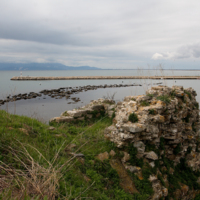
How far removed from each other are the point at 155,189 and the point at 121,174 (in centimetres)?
120

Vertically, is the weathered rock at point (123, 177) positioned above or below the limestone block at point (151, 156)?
below

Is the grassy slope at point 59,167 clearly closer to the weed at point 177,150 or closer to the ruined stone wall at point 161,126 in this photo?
the ruined stone wall at point 161,126

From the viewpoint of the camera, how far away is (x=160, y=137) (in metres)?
7.10

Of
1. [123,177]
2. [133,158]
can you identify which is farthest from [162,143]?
[123,177]

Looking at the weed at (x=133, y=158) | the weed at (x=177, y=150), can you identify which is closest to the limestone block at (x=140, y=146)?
the weed at (x=133, y=158)

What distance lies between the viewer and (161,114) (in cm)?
713

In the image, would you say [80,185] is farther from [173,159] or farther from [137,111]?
[173,159]

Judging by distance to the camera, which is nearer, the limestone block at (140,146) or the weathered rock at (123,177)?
the weathered rock at (123,177)

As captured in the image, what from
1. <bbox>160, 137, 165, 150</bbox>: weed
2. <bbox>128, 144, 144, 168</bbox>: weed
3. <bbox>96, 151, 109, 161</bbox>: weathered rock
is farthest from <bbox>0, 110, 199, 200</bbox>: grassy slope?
<bbox>160, 137, 165, 150</bbox>: weed

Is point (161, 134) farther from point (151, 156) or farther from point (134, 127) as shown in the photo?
point (134, 127)

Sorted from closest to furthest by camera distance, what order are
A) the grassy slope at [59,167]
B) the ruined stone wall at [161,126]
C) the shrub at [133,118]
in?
the grassy slope at [59,167] → the ruined stone wall at [161,126] → the shrub at [133,118]

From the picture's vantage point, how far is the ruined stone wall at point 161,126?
21.2 feet

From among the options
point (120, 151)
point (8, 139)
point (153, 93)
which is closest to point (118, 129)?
point (120, 151)

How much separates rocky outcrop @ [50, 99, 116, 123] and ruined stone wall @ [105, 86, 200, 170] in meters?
2.83
